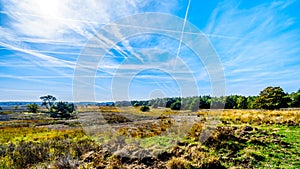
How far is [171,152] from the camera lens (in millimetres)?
A: 9922

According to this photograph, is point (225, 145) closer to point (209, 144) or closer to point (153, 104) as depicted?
point (209, 144)

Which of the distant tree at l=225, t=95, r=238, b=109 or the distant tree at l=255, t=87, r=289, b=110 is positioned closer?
the distant tree at l=255, t=87, r=289, b=110

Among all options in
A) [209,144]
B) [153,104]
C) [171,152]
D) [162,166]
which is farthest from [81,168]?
[153,104]

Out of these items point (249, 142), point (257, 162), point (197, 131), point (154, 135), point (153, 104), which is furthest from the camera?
point (153, 104)

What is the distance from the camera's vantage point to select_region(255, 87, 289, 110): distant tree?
41.7 m

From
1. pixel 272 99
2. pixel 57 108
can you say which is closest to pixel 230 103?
pixel 272 99

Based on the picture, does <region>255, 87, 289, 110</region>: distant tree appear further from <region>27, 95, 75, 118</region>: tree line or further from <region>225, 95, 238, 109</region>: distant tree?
<region>27, 95, 75, 118</region>: tree line

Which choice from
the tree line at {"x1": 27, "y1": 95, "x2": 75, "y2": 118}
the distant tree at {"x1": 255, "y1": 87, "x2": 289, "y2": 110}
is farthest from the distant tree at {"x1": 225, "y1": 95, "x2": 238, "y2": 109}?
the tree line at {"x1": 27, "y1": 95, "x2": 75, "y2": 118}

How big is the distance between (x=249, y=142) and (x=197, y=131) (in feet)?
11.5

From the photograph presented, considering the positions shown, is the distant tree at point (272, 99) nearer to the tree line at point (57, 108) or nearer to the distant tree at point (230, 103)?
the distant tree at point (230, 103)

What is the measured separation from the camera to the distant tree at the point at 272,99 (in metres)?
41.7

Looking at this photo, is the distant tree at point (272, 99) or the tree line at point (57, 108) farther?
the tree line at point (57, 108)

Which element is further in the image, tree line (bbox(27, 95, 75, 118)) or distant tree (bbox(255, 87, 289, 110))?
tree line (bbox(27, 95, 75, 118))

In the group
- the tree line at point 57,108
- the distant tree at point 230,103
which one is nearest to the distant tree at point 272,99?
the distant tree at point 230,103
